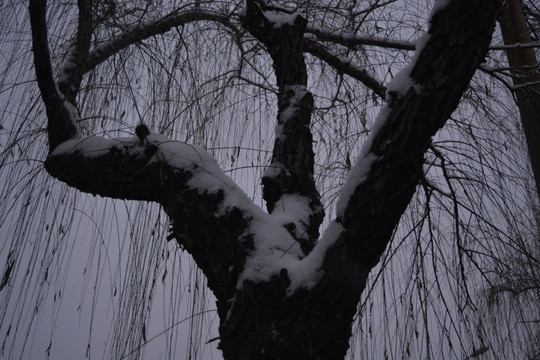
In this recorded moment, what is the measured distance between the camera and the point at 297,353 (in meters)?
0.95

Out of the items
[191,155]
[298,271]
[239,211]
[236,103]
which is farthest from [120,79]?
[298,271]

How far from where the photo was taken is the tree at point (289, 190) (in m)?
0.98

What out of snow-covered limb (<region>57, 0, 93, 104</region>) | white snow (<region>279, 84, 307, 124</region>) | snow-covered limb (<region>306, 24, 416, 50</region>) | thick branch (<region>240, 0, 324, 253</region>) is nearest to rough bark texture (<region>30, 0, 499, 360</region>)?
thick branch (<region>240, 0, 324, 253</region>)

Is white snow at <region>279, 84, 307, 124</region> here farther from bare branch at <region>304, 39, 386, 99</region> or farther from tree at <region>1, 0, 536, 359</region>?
bare branch at <region>304, 39, 386, 99</region>

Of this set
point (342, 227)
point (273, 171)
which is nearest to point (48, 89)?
point (273, 171)

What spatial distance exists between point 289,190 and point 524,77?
1.05 meters

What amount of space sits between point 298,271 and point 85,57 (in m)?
1.09

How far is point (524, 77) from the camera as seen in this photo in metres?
1.73

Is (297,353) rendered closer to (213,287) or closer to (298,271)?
(298,271)

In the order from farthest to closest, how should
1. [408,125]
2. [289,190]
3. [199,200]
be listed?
1. [289,190]
2. [199,200]
3. [408,125]

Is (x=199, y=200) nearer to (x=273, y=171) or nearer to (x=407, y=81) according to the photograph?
(x=273, y=171)

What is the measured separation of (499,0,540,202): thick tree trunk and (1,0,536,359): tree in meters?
0.76

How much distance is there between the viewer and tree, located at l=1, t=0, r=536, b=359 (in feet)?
3.20

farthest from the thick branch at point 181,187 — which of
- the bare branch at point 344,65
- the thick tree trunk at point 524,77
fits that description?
the thick tree trunk at point 524,77
